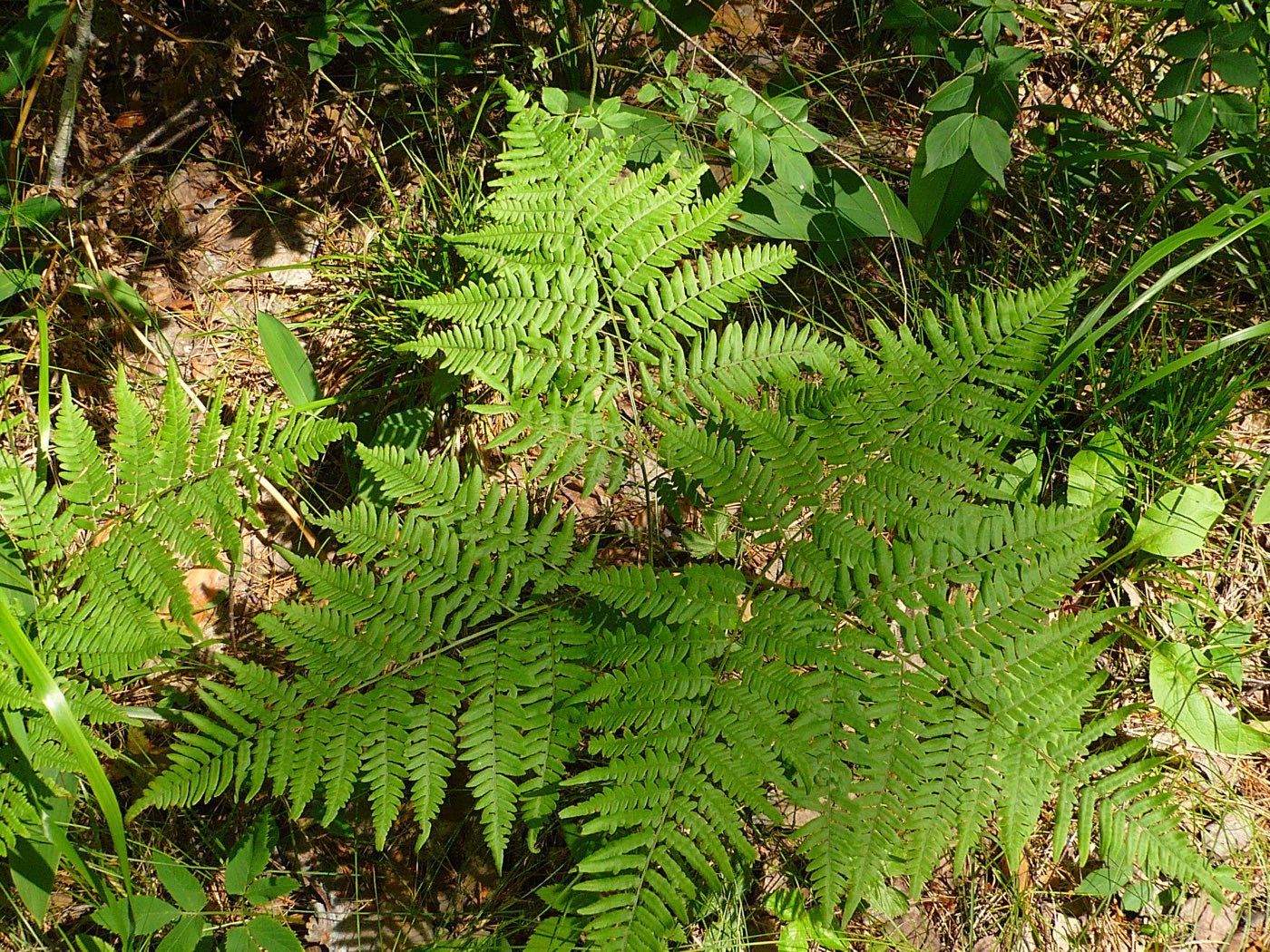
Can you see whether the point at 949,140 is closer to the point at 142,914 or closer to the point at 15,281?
the point at 15,281

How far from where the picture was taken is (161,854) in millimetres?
2404

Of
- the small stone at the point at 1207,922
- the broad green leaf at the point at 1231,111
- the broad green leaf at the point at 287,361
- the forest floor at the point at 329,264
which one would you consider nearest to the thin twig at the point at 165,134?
the forest floor at the point at 329,264

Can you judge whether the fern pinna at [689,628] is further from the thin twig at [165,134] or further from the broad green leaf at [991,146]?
the thin twig at [165,134]

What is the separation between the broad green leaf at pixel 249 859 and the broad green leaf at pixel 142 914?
14cm

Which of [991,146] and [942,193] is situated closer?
[991,146]

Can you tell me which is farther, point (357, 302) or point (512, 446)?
point (357, 302)

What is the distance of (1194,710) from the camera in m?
2.53

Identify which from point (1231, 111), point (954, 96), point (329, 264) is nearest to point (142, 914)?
point (329, 264)

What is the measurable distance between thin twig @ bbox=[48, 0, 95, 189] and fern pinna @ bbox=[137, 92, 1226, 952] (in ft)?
4.40

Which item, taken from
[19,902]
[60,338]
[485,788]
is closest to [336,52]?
[60,338]

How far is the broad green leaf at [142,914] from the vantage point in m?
2.21

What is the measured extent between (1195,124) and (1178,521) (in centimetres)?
110

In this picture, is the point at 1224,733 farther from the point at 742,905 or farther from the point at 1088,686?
the point at 742,905

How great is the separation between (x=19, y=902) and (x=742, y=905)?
1.90m
